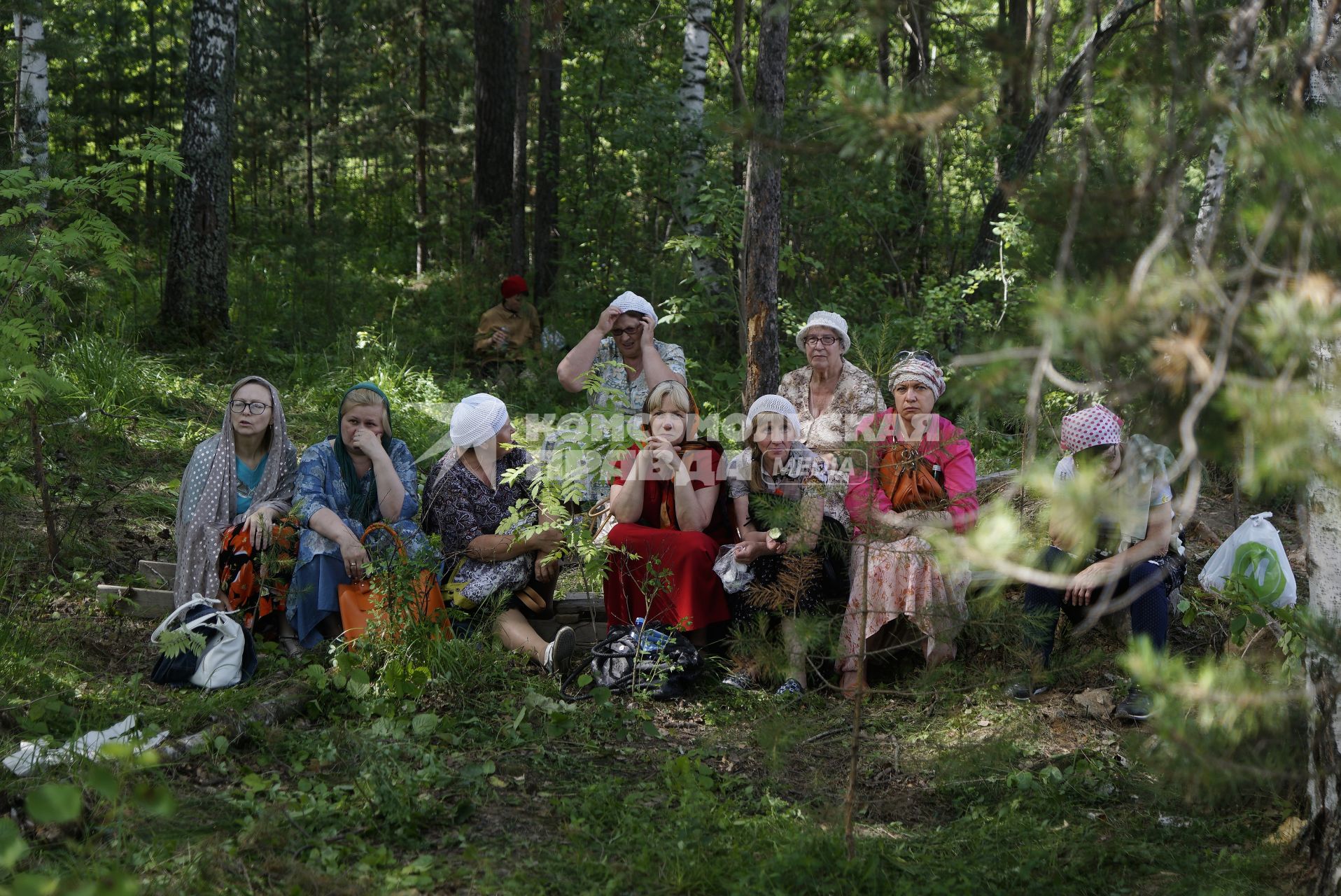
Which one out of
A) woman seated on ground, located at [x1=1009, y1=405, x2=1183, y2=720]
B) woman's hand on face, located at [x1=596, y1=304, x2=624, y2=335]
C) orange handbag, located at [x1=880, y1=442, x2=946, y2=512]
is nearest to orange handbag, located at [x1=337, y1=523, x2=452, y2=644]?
woman's hand on face, located at [x1=596, y1=304, x2=624, y2=335]

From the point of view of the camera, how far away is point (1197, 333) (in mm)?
1761

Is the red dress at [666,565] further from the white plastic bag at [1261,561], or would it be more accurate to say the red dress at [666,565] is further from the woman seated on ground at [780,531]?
the white plastic bag at [1261,561]

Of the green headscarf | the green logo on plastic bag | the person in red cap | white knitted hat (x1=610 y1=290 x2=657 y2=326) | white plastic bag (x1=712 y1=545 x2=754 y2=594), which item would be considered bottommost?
white plastic bag (x1=712 y1=545 x2=754 y2=594)

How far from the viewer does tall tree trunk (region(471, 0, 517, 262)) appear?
40.2 ft

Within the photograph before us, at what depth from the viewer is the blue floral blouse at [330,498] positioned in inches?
183

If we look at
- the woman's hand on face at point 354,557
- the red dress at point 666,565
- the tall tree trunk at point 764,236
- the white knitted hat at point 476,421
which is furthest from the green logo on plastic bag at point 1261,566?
the woman's hand on face at point 354,557

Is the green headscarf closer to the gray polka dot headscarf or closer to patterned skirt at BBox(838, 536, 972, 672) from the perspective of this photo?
the gray polka dot headscarf

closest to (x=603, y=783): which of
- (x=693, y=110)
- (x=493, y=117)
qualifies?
(x=693, y=110)

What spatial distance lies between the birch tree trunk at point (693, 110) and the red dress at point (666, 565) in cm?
439

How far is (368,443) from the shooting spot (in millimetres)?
4738

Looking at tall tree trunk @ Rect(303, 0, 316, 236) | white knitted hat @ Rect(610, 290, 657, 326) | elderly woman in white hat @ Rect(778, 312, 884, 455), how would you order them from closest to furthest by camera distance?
elderly woman in white hat @ Rect(778, 312, 884, 455), white knitted hat @ Rect(610, 290, 657, 326), tall tree trunk @ Rect(303, 0, 316, 236)

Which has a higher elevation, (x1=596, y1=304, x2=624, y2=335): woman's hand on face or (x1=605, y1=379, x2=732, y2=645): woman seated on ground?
(x1=596, y1=304, x2=624, y2=335): woman's hand on face

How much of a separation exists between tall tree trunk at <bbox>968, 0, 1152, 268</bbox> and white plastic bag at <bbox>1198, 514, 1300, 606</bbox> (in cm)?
168

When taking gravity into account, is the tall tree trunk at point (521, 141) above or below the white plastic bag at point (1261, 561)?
above
